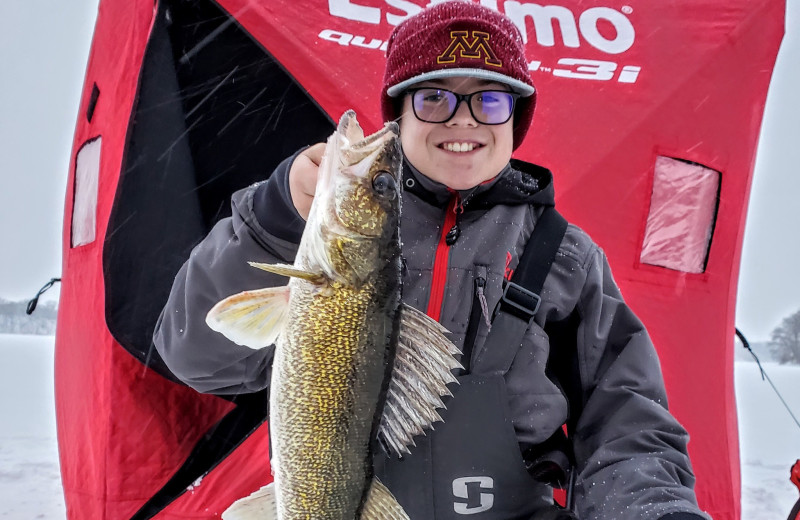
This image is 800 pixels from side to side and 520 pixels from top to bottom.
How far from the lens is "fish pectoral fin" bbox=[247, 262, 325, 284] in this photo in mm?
1396

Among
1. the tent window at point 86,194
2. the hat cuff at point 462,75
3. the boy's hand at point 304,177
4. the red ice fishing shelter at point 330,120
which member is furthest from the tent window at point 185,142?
the boy's hand at point 304,177

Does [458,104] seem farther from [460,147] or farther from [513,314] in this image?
[513,314]

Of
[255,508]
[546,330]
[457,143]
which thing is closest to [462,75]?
[457,143]

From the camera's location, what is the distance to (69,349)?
3506 millimetres

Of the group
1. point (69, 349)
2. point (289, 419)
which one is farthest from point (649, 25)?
point (69, 349)

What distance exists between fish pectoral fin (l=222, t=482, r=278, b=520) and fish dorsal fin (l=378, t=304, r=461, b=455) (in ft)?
1.06

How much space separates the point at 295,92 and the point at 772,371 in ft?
61.7

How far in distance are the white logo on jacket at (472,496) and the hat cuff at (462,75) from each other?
1106 millimetres

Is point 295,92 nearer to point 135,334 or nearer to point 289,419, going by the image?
point 135,334

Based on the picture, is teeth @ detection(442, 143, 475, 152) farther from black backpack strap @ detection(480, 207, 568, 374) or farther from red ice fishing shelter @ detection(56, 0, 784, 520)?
red ice fishing shelter @ detection(56, 0, 784, 520)

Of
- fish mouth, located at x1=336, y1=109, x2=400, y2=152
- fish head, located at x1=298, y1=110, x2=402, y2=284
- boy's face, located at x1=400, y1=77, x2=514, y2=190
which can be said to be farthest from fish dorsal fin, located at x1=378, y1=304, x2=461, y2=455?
boy's face, located at x1=400, y1=77, x2=514, y2=190

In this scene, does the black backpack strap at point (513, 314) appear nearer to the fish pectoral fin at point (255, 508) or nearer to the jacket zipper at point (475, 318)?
the jacket zipper at point (475, 318)

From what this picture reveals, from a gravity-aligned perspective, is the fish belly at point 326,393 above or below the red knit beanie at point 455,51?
below

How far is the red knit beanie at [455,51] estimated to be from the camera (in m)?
1.90
